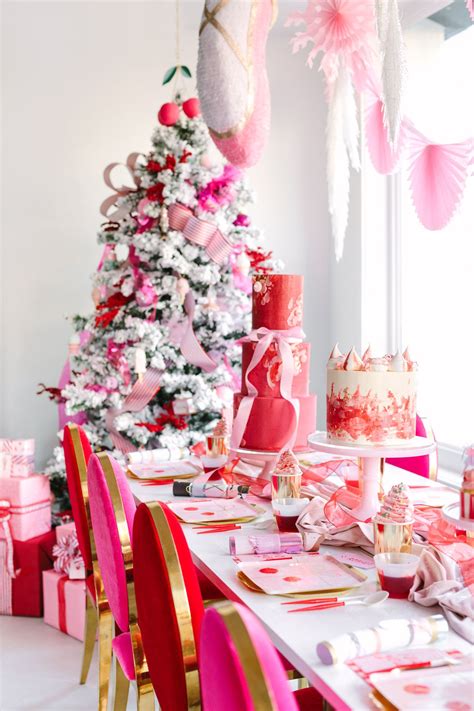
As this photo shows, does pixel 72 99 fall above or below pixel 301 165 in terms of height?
above

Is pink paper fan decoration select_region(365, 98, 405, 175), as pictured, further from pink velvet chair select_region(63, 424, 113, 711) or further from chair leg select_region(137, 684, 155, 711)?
chair leg select_region(137, 684, 155, 711)

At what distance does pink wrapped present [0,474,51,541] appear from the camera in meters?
3.15

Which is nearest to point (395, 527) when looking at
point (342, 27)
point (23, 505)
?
point (342, 27)

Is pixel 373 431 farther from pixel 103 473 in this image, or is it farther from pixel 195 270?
pixel 195 270

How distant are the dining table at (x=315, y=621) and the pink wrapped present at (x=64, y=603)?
60.2 inches

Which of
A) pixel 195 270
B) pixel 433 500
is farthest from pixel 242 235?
pixel 433 500

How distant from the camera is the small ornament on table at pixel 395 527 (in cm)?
132

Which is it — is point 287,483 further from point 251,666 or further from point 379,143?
point 379,143

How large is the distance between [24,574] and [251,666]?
2651mm

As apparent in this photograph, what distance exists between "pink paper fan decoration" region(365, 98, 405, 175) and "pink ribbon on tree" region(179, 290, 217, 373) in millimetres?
956

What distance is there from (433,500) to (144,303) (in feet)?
5.30

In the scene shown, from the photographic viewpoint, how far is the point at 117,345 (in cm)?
319

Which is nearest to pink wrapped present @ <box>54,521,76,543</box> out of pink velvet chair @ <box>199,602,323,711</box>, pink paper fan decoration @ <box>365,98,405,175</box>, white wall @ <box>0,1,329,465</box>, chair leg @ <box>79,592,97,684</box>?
chair leg @ <box>79,592,97,684</box>

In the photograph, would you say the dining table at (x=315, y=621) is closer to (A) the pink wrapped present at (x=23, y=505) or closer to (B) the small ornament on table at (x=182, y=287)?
(B) the small ornament on table at (x=182, y=287)
